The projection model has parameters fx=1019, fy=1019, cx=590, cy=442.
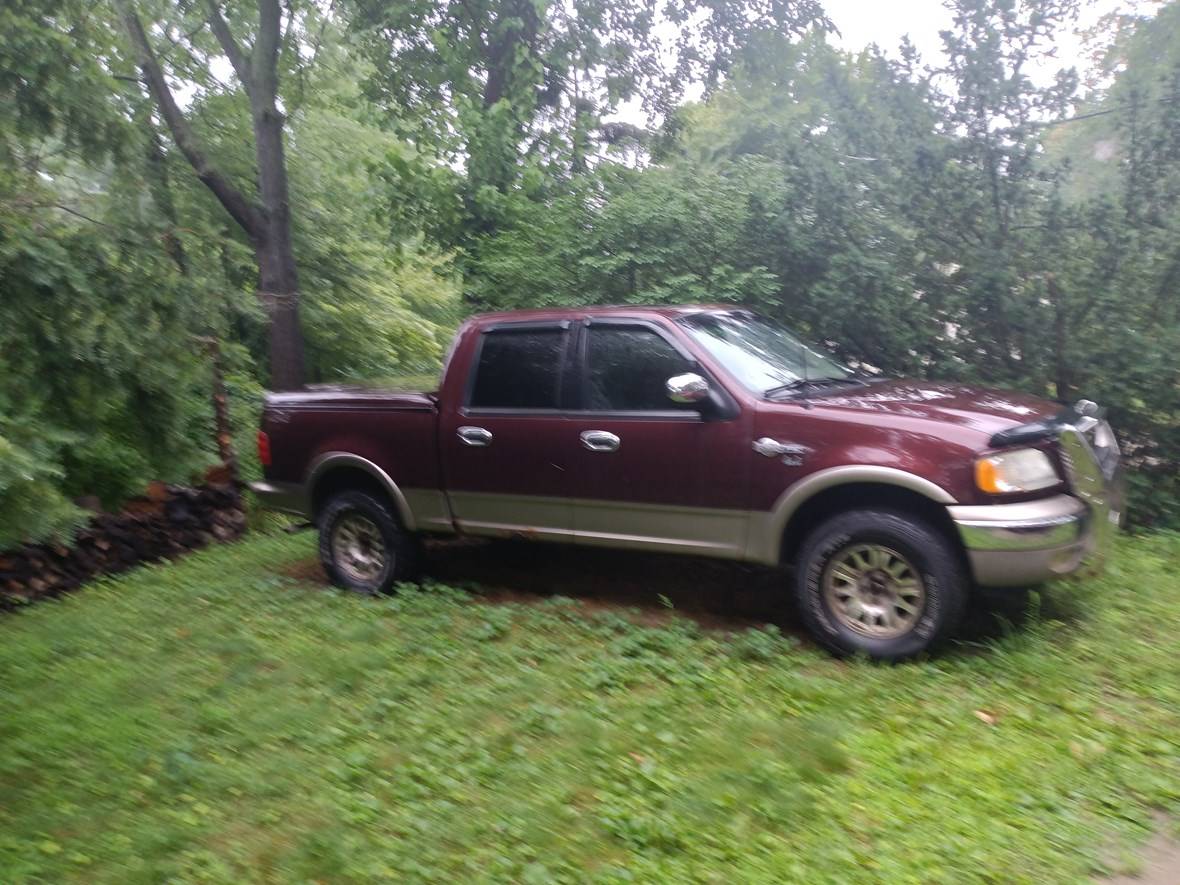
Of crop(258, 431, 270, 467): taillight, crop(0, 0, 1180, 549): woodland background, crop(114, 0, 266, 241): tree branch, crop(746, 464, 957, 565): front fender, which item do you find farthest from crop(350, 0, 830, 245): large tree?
crop(746, 464, 957, 565): front fender

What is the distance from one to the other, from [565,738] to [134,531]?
6.83 m

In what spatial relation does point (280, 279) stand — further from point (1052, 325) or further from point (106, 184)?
point (1052, 325)

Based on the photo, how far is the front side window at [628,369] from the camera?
5.77 metres

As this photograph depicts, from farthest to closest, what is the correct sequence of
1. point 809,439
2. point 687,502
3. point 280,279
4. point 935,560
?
point 280,279 < point 687,502 < point 809,439 < point 935,560

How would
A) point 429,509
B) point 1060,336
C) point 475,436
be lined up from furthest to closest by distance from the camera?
point 1060,336, point 429,509, point 475,436

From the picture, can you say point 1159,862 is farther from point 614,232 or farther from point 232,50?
point 232,50

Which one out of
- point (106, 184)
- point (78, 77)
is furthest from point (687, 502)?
point (106, 184)

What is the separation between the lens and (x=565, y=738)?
439 centimetres

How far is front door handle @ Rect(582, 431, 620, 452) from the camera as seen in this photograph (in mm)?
5812

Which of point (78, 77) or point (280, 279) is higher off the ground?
point (78, 77)

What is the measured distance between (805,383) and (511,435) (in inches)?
70.1

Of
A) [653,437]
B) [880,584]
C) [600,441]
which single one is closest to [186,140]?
[600,441]

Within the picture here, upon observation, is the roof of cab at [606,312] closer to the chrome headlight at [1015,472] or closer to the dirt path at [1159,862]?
the chrome headlight at [1015,472]

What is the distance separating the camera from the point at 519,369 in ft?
20.9
